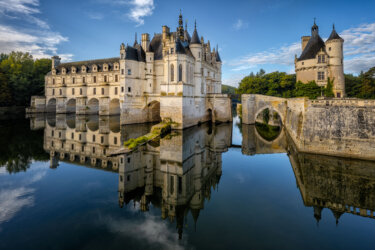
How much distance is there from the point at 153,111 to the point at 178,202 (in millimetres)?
24964

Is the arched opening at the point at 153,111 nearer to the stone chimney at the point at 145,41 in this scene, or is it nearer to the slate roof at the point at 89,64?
the stone chimney at the point at 145,41

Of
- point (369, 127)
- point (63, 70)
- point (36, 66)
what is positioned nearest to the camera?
point (369, 127)

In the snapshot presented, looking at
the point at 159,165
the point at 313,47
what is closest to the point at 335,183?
the point at 159,165

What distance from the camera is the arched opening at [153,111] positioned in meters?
31.1

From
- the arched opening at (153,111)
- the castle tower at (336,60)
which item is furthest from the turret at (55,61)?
the castle tower at (336,60)

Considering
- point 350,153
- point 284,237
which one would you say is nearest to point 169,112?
point 350,153

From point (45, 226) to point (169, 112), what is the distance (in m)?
18.7

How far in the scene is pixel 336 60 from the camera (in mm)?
24625

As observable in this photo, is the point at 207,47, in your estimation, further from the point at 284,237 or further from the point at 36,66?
the point at 36,66

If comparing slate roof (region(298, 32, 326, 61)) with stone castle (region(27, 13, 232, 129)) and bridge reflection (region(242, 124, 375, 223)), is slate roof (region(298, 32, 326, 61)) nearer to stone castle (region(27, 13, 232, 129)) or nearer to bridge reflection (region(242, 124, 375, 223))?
stone castle (region(27, 13, 232, 129))

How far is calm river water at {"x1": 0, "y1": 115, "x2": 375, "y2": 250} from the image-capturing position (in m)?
6.03

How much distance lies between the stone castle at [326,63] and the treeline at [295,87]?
0.89 m

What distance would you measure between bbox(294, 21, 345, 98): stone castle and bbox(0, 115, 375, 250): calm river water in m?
16.9

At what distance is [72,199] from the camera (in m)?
8.46
